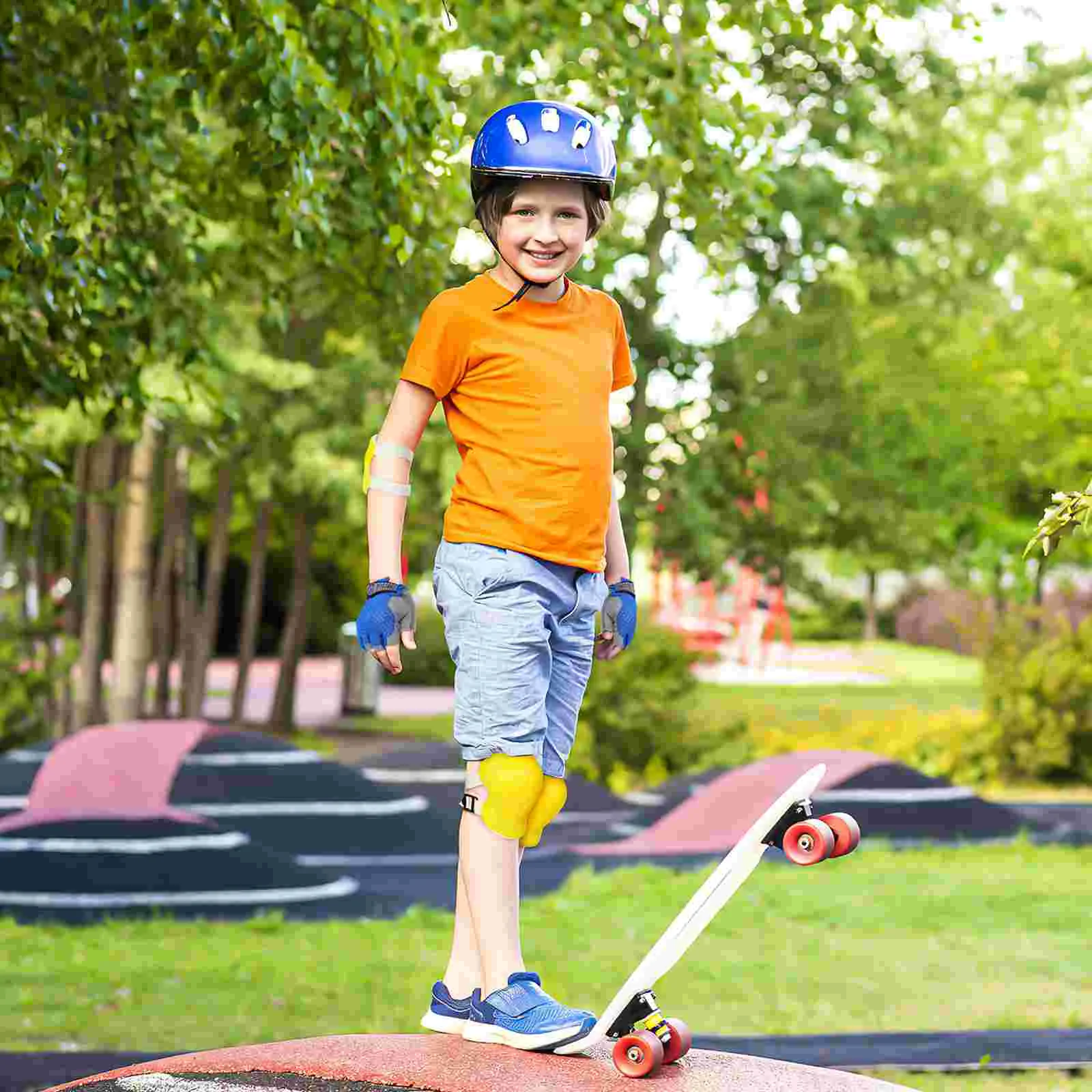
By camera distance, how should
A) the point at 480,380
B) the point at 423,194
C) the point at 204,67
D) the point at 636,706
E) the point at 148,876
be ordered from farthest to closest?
the point at 636,706
the point at 148,876
the point at 423,194
the point at 204,67
the point at 480,380

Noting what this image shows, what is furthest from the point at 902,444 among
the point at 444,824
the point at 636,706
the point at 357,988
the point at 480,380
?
the point at 480,380

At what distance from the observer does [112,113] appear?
5.44 m

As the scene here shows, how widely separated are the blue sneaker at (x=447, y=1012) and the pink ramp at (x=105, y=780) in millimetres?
6058

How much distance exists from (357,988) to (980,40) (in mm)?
4887

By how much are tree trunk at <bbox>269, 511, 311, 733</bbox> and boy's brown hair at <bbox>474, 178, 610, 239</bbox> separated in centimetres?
1389

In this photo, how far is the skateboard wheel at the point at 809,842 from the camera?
332 centimetres

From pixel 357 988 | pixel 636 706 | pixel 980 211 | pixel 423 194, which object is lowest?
pixel 357 988

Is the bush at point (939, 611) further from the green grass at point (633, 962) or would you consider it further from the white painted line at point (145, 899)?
the white painted line at point (145, 899)

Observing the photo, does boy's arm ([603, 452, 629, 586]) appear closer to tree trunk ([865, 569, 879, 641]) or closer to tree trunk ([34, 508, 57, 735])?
tree trunk ([34, 508, 57, 735])

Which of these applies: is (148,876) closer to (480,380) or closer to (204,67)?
(204,67)

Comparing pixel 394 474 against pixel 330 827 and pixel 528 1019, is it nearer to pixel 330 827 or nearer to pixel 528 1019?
pixel 528 1019

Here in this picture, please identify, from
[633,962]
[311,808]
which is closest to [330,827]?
[311,808]

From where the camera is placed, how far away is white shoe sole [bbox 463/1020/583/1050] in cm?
360

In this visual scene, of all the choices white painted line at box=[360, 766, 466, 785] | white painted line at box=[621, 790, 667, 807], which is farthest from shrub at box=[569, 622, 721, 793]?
white painted line at box=[360, 766, 466, 785]
